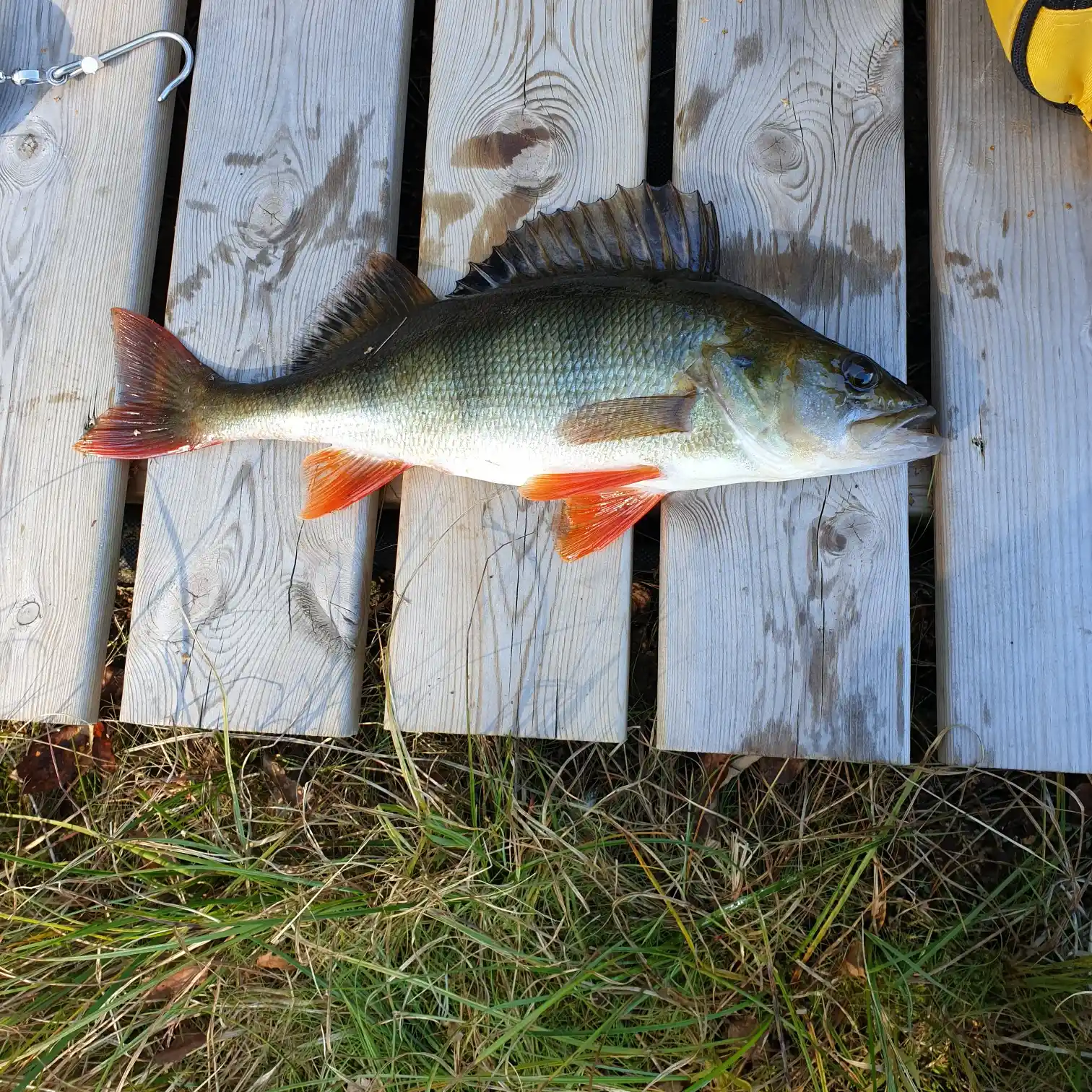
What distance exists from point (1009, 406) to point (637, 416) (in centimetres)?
103

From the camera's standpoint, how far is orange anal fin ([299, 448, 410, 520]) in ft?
6.99

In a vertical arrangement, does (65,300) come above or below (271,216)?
below

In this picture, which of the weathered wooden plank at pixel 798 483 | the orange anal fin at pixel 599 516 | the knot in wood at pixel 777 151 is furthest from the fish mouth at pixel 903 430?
the knot in wood at pixel 777 151

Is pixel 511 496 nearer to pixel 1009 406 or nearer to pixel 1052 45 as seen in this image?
pixel 1009 406

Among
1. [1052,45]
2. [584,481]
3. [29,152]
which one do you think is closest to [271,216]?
[29,152]

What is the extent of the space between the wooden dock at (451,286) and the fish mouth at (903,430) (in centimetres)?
22

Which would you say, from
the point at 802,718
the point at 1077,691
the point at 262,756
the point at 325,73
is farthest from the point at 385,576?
the point at 1077,691

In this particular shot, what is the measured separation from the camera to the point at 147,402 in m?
2.17

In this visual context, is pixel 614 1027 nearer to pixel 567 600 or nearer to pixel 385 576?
pixel 567 600

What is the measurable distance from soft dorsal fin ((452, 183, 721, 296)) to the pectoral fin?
361mm

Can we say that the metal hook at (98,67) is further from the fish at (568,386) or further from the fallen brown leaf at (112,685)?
the fallen brown leaf at (112,685)

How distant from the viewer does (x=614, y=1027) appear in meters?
2.04

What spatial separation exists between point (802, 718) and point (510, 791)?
790 millimetres

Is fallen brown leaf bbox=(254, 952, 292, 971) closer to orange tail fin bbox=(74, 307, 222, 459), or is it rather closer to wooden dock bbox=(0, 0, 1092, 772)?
wooden dock bbox=(0, 0, 1092, 772)
